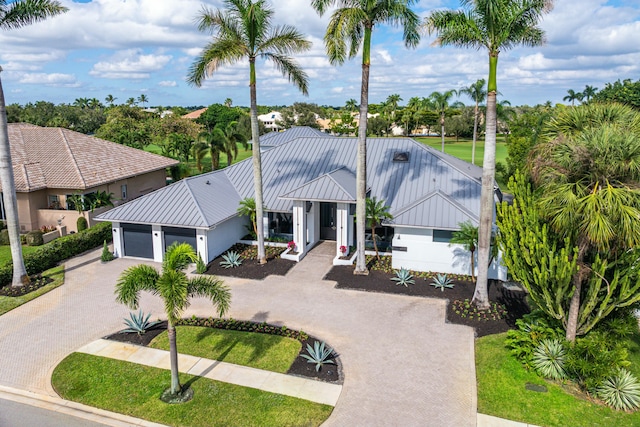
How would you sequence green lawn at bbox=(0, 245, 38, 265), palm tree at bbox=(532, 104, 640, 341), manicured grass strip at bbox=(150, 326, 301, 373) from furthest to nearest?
green lawn at bbox=(0, 245, 38, 265) → manicured grass strip at bbox=(150, 326, 301, 373) → palm tree at bbox=(532, 104, 640, 341)

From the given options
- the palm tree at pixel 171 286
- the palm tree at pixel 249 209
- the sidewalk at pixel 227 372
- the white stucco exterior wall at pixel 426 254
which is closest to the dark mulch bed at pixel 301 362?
the sidewalk at pixel 227 372

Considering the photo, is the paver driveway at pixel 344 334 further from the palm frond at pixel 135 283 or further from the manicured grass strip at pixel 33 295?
the palm frond at pixel 135 283

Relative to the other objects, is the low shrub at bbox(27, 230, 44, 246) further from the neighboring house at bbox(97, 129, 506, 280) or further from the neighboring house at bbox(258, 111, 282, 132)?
the neighboring house at bbox(258, 111, 282, 132)

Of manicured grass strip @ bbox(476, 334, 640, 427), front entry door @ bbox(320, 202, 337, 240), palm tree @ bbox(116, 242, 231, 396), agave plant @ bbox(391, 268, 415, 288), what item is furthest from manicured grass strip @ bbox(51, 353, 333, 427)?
front entry door @ bbox(320, 202, 337, 240)

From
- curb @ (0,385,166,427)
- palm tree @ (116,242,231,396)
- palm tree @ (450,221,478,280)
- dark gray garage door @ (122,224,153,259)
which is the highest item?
palm tree @ (116,242,231,396)

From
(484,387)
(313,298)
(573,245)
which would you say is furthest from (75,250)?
(573,245)

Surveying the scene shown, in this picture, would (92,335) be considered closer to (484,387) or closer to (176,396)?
(176,396)
